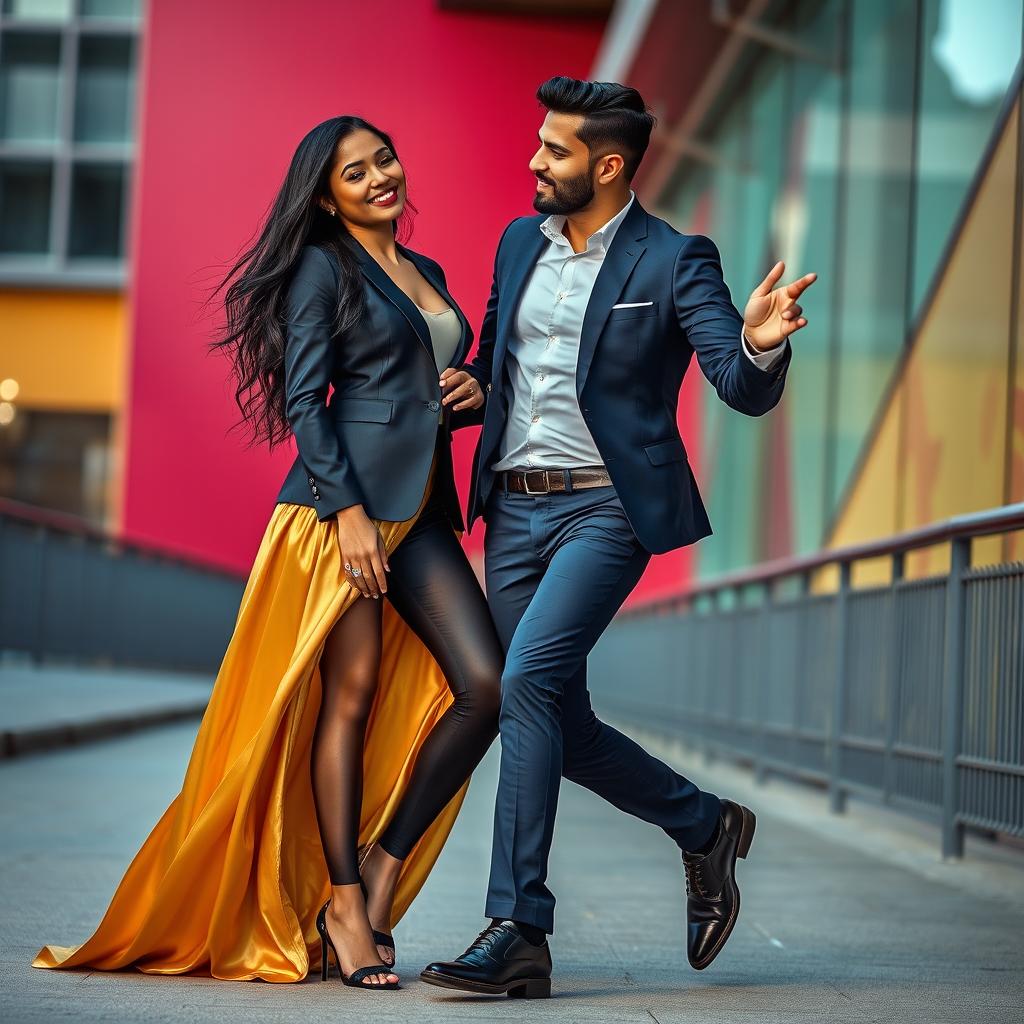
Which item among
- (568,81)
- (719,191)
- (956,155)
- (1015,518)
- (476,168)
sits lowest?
(1015,518)

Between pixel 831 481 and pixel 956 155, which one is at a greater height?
pixel 956 155

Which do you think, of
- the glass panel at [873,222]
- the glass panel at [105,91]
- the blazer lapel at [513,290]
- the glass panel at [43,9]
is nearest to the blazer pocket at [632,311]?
the blazer lapel at [513,290]

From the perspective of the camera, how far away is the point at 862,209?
12656 mm

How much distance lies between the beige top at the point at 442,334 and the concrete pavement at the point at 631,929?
1.33 meters

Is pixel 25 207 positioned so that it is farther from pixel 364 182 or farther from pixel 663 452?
pixel 663 452

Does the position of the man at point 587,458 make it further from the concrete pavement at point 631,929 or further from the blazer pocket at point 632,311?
the concrete pavement at point 631,929

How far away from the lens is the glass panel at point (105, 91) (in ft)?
96.1

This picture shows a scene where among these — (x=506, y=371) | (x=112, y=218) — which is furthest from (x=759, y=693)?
(x=112, y=218)

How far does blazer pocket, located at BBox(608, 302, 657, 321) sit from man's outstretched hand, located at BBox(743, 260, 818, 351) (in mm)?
353

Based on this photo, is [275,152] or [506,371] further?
[275,152]

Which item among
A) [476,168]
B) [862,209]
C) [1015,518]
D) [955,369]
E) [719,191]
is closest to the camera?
[1015,518]

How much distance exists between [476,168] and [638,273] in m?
21.0

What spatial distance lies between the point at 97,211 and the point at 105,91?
211 cm

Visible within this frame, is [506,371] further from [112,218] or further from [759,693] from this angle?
[112,218]
